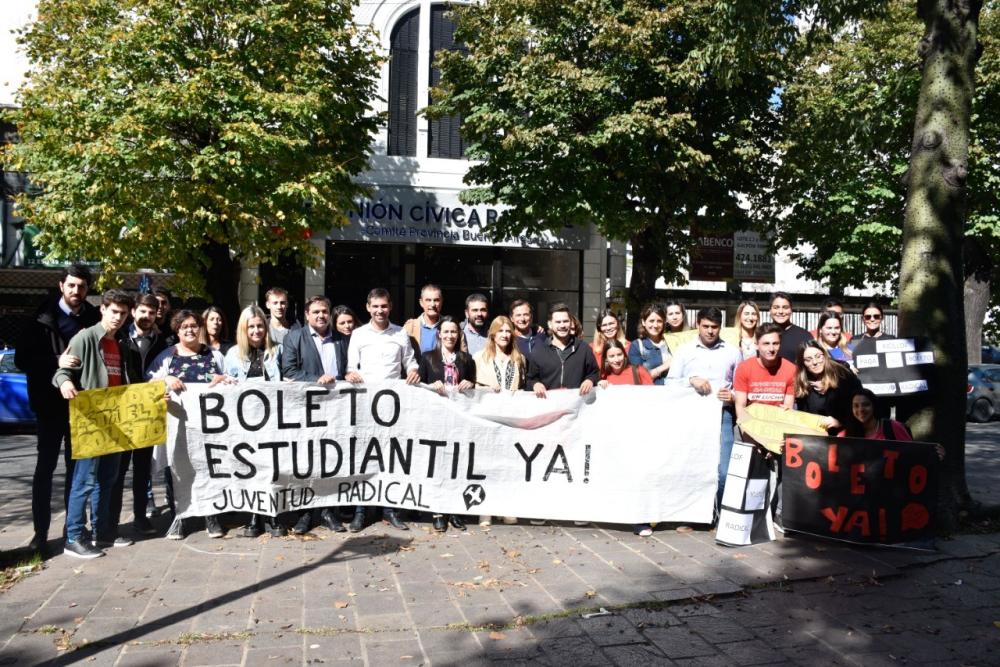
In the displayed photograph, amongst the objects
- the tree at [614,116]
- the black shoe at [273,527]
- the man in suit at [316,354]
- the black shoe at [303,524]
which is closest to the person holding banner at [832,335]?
the man in suit at [316,354]

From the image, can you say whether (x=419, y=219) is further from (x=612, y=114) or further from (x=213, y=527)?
(x=213, y=527)

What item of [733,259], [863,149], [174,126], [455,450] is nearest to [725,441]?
[455,450]

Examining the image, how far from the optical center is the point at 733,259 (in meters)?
26.3

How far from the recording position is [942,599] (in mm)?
5465

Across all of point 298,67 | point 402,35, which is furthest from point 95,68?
point 402,35

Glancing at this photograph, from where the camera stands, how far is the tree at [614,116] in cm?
1614

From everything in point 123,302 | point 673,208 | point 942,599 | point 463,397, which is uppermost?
point 673,208

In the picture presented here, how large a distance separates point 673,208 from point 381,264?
8.18 metres

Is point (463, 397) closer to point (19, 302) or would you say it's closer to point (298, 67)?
point (298, 67)

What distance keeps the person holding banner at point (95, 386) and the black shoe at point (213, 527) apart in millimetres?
574

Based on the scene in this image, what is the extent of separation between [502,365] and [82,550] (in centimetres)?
347

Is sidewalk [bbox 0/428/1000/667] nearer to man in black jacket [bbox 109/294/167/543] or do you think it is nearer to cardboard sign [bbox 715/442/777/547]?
cardboard sign [bbox 715/442/777/547]

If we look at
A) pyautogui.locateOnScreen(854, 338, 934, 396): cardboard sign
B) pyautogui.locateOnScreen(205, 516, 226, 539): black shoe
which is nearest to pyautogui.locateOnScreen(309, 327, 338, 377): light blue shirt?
pyautogui.locateOnScreen(205, 516, 226, 539): black shoe

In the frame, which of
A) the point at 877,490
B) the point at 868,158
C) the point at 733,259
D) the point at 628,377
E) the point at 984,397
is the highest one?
the point at 868,158
